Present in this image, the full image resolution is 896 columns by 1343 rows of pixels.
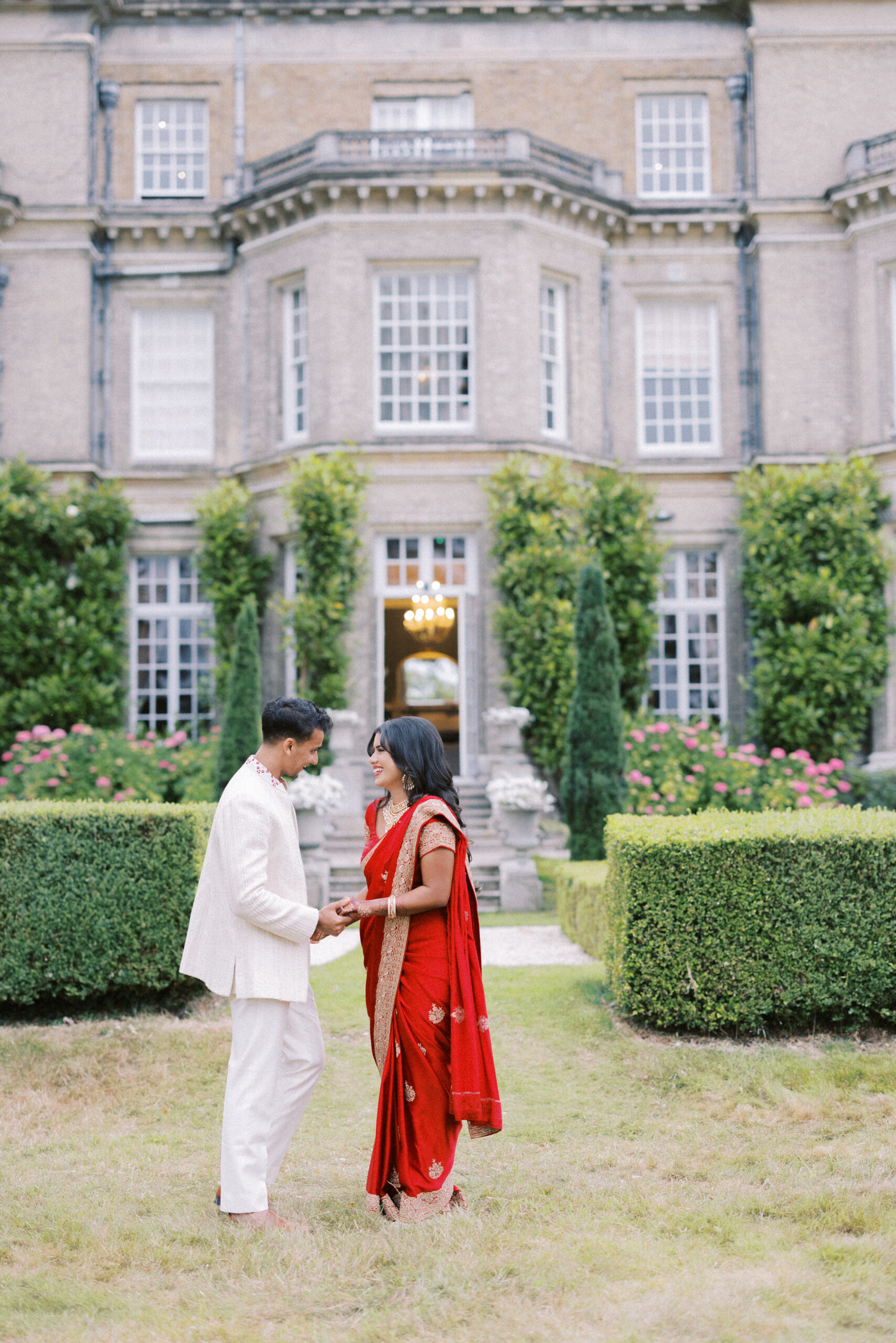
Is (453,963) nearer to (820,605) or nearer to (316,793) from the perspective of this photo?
(316,793)

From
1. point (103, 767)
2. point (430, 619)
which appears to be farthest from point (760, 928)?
point (430, 619)

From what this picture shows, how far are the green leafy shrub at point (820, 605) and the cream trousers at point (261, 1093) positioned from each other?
11987 mm

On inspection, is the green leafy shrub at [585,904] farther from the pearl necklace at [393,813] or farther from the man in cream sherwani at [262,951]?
the man in cream sherwani at [262,951]

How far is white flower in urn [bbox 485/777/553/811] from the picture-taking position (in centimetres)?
1204

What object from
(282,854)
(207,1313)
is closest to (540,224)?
(282,854)

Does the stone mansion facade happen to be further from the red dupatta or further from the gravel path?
the red dupatta

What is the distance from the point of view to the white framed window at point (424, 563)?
15.1 meters

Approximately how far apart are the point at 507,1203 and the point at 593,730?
8347 millimetres

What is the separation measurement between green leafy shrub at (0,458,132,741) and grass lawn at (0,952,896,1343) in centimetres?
888

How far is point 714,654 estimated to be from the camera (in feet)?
53.8

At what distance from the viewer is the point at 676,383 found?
16734 mm

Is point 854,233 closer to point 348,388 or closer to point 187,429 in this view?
point 348,388

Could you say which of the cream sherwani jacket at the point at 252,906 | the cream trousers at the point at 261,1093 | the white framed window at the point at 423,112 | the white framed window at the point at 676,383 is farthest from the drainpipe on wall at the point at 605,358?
the cream trousers at the point at 261,1093

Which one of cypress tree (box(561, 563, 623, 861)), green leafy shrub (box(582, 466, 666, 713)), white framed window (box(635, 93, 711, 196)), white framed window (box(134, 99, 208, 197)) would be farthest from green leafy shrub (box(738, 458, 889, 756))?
white framed window (box(134, 99, 208, 197))
